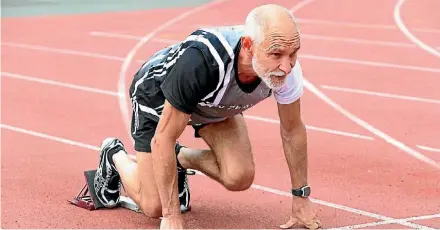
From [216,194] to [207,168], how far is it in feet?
2.55

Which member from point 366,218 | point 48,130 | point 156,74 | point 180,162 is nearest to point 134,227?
point 180,162

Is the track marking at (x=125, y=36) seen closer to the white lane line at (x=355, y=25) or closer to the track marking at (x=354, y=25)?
the track marking at (x=354, y=25)

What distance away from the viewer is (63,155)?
802cm

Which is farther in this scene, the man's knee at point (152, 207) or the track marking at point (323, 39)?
the track marking at point (323, 39)

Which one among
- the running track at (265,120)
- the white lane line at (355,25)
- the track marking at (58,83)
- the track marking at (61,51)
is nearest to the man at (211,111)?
the running track at (265,120)

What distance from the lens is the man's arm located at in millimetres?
5730

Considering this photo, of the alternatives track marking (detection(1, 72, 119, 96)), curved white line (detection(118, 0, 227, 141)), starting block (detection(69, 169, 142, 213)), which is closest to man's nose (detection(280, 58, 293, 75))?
starting block (detection(69, 169, 142, 213))

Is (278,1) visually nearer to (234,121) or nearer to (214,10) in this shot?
(214,10)

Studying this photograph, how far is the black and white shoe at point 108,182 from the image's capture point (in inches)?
255

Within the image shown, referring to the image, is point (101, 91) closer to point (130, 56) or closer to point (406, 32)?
point (130, 56)

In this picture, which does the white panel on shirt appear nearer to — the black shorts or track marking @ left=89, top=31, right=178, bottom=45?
the black shorts

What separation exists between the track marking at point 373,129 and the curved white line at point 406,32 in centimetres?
277

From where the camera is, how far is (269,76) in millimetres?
5141

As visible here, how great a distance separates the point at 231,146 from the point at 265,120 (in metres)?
Answer: 3.36
